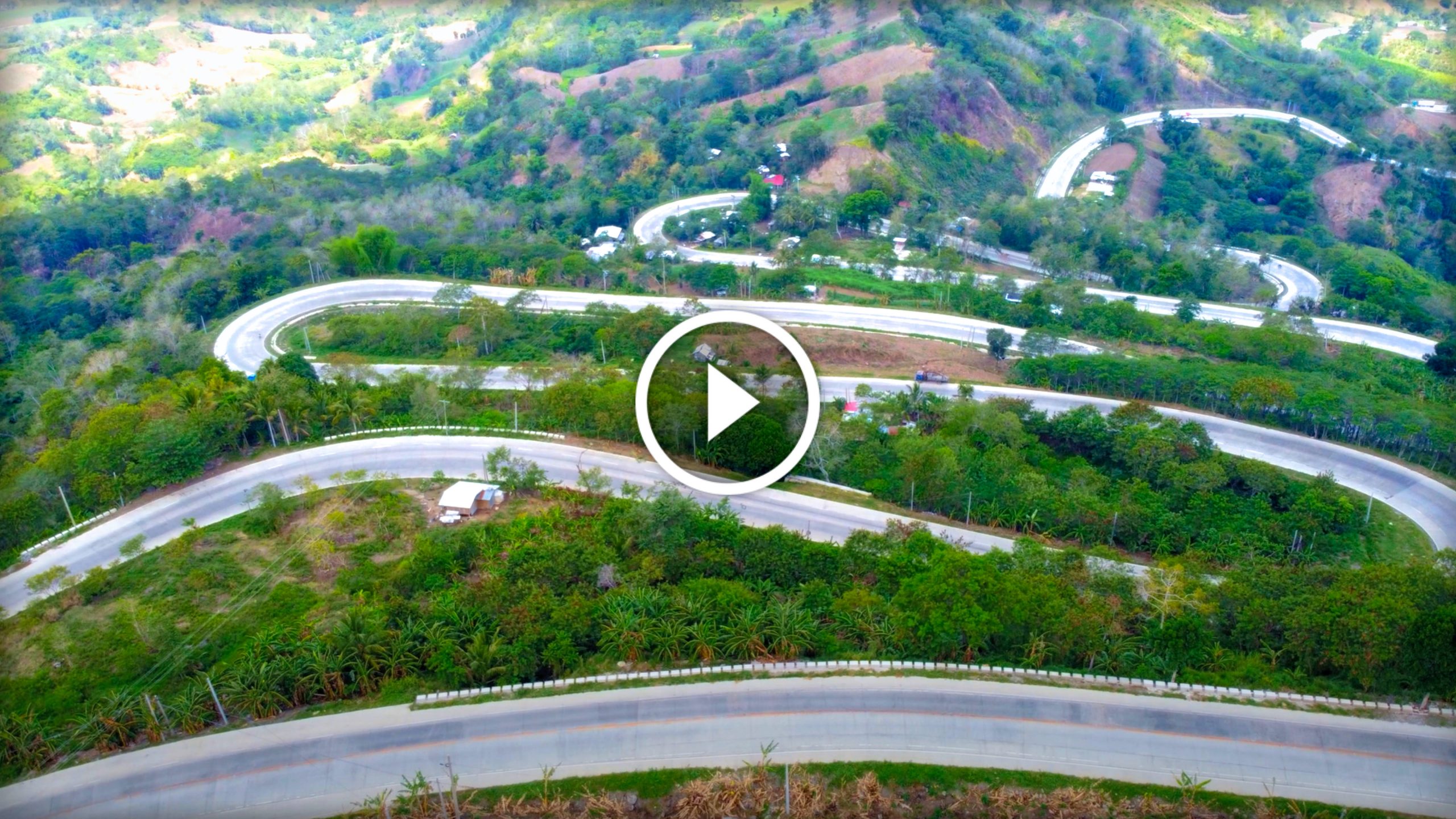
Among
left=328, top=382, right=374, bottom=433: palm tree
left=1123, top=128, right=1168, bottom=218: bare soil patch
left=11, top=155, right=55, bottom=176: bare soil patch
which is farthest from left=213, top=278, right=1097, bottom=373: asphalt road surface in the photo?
left=11, top=155, right=55, bottom=176: bare soil patch

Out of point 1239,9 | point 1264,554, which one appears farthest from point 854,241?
point 1239,9

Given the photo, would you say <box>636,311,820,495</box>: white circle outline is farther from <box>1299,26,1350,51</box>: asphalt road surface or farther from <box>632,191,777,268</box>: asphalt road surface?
<box>1299,26,1350,51</box>: asphalt road surface

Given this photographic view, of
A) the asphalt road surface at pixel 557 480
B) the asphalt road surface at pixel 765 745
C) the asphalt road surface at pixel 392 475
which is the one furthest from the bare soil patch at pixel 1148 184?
the asphalt road surface at pixel 765 745

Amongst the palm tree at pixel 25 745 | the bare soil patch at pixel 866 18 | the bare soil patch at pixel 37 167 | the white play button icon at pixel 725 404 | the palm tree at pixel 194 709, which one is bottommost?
the bare soil patch at pixel 37 167

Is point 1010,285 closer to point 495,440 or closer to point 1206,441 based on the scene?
point 1206,441

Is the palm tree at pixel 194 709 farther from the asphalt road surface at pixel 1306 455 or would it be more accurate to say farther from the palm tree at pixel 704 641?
the asphalt road surface at pixel 1306 455

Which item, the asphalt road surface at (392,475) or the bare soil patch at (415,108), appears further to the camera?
the bare soil patch at (415,108)

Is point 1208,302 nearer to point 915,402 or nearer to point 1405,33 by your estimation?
point 915,402
